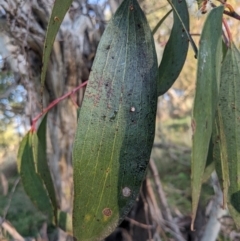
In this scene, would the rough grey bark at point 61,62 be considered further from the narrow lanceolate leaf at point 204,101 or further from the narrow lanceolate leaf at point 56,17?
the narrow lanceolate leaf at point 204,101

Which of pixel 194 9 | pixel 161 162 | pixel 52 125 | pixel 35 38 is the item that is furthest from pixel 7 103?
pixel 161 162

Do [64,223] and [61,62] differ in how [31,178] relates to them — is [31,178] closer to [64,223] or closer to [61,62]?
[64,223]

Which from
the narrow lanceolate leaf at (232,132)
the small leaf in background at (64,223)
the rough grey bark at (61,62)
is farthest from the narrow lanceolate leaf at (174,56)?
the rough grey bark at (61,62)

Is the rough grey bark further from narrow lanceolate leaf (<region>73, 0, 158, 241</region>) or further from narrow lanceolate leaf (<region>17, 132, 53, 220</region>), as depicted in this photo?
narrow lanceolate leaf (<region>73, 0, 158, 241</region>)

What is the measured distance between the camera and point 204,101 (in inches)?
14.2

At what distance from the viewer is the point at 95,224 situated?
0.48 meters

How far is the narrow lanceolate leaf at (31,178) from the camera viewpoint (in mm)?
769

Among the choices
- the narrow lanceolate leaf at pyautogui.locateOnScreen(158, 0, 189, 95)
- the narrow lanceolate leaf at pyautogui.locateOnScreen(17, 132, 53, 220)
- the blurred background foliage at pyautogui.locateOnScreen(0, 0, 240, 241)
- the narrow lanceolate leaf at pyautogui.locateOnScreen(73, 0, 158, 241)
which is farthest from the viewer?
the blurred background foliage at pyautogui.locateOnScreen(0, 0, 240, 241)

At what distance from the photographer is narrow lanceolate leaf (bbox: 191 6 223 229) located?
1.16 ft

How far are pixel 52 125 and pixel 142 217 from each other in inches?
18.9

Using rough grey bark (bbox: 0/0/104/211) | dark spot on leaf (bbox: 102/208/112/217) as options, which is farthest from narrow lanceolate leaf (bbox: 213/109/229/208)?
rough grey bark (bbox: 0/0/104/211)

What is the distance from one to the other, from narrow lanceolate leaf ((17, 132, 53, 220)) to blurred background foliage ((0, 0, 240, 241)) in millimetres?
111

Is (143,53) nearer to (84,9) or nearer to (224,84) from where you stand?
(224,84)

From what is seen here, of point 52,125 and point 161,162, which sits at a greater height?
point 52,125
